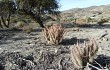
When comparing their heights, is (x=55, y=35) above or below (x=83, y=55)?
below

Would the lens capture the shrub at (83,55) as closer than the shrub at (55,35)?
Yes

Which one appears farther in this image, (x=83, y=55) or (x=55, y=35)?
(x=55, y=35)

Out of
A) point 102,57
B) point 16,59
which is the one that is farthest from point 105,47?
point 16,59

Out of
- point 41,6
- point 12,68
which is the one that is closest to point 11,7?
point 41,6

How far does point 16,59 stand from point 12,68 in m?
0.66

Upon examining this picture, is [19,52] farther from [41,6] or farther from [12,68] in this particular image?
[41,6]

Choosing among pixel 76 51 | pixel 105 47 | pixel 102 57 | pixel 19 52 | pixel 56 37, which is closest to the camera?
pixel 76 51

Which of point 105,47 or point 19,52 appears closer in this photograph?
point 19,52

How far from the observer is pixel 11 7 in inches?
1032

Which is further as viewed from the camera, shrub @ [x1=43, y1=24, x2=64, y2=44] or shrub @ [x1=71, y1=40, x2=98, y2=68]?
shrub @ [x1=43, y1=24, x2=64, y2=44]

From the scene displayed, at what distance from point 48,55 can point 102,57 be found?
76.5 inches

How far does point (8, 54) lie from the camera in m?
11.6

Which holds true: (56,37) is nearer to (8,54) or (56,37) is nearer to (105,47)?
(105,47)

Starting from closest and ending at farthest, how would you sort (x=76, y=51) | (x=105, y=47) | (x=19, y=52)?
1. (x=76, y=51)
2. (x=19, y=52)
3. (x=105, y=47)
